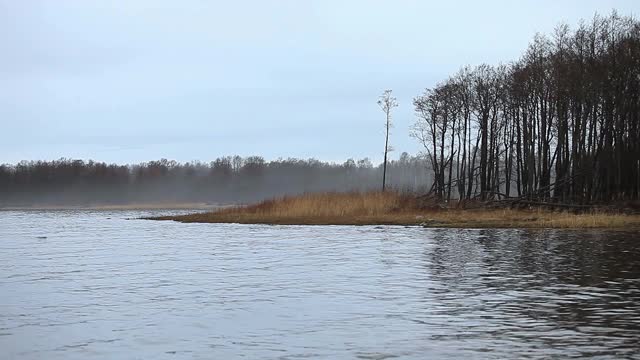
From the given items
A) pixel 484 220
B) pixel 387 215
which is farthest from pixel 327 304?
pixel 387 215

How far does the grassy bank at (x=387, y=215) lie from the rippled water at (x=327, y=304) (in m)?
16.2

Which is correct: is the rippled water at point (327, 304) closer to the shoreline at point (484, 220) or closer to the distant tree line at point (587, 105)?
the shoreline at point (484, 220)

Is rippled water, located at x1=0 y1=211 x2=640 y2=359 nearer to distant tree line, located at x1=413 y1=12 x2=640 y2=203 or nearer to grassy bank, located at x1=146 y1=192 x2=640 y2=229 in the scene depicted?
grassy bank, located at x1=146 y1=192 x2=640 y2=229

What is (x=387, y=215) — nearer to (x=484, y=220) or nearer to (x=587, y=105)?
(x=484, y=220)

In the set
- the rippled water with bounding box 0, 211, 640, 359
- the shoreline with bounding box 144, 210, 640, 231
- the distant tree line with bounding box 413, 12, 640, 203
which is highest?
the distant tree line with bounding box 413, 12, 640, 203

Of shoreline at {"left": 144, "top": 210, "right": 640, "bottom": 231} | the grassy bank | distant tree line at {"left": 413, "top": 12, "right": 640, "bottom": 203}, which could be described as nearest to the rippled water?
shoreline at {"left": 144, "top": 210, "right": 640, "bottom": 231}

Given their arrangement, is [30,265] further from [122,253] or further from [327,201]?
[327,201]

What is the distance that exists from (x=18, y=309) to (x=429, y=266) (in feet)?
40.5

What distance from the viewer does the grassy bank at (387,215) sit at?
4309 cm

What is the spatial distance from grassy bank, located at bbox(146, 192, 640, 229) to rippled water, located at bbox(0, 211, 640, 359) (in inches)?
637

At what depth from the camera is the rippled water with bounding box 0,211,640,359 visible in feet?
33.6

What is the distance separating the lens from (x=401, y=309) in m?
13.4

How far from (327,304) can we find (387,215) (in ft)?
124

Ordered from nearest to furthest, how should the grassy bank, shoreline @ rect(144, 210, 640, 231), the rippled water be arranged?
1. the rippled water
2. shoreline @ rect(144, 210, 640, 231)
3. the grassy bank
